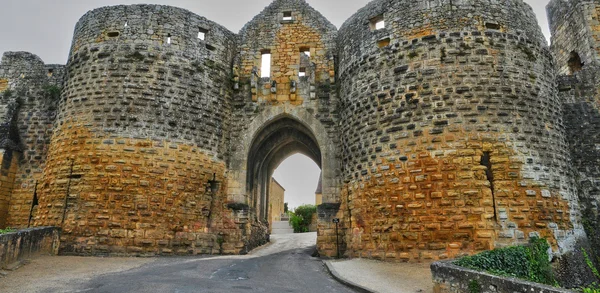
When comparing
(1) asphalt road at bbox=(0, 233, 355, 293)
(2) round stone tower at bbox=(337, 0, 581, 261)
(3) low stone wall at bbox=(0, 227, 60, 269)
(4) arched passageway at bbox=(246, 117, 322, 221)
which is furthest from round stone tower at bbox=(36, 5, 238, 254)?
(2) round stone tower at bbox=(337, 0, 581, 261)

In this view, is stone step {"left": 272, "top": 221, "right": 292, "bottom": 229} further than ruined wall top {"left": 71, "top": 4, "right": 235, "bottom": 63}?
Yes

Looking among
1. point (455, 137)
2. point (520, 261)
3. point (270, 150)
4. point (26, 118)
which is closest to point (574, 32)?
point (455, 137)

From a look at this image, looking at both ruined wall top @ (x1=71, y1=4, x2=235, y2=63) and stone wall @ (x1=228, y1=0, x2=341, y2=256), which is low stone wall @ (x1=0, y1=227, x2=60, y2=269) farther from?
ruined wall top @ (x1=71, y1=4, x2=235, y2=63)

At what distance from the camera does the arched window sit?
44.1 feet

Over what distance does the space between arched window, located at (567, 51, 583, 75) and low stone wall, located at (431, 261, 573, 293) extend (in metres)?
11.8

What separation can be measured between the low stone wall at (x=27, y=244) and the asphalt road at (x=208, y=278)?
446mm

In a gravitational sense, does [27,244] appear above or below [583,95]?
below

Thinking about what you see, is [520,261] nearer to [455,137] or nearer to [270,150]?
[455,137]

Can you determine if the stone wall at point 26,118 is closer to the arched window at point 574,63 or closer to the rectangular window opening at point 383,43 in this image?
the rectangular window opening at point 383,43

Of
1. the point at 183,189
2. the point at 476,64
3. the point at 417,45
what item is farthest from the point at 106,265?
the point at 476,64

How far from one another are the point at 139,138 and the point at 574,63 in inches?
599

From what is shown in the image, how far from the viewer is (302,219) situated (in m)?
30.6

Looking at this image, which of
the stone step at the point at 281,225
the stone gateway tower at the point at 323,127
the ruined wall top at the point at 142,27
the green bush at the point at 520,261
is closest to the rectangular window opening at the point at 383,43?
the stone gateway tower at the point at 323,127

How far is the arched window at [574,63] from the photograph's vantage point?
1345cm
